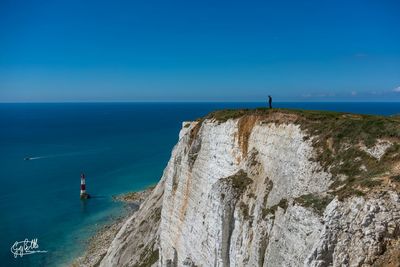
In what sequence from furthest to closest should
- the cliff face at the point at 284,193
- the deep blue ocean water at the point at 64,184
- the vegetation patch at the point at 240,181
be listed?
the deep blue ocean water at the point at 64,184 < the vegetation patch at the point at 240,181 < the cliff face at the point at 284,193

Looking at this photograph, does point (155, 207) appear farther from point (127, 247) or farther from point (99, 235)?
point (99, 235)

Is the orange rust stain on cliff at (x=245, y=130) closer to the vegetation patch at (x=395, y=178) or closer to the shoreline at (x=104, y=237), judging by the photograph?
the vegetation patch at (x=395, y=178)

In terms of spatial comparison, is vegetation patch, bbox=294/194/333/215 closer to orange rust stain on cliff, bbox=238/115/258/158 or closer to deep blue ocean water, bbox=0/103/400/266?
orange rust stain on cliff, bbox=238/115/258/158

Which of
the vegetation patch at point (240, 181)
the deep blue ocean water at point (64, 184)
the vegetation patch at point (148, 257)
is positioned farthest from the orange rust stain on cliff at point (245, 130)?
the deep blue ocean water at point (64, 184)

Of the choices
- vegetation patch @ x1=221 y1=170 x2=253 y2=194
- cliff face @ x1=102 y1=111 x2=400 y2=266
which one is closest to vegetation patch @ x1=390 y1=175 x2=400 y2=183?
cliff face @ x1=102 y1=111 x2=400 y2=266

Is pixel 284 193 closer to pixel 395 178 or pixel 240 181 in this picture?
pixel 240 181

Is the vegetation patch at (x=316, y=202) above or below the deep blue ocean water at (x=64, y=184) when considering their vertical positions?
above
